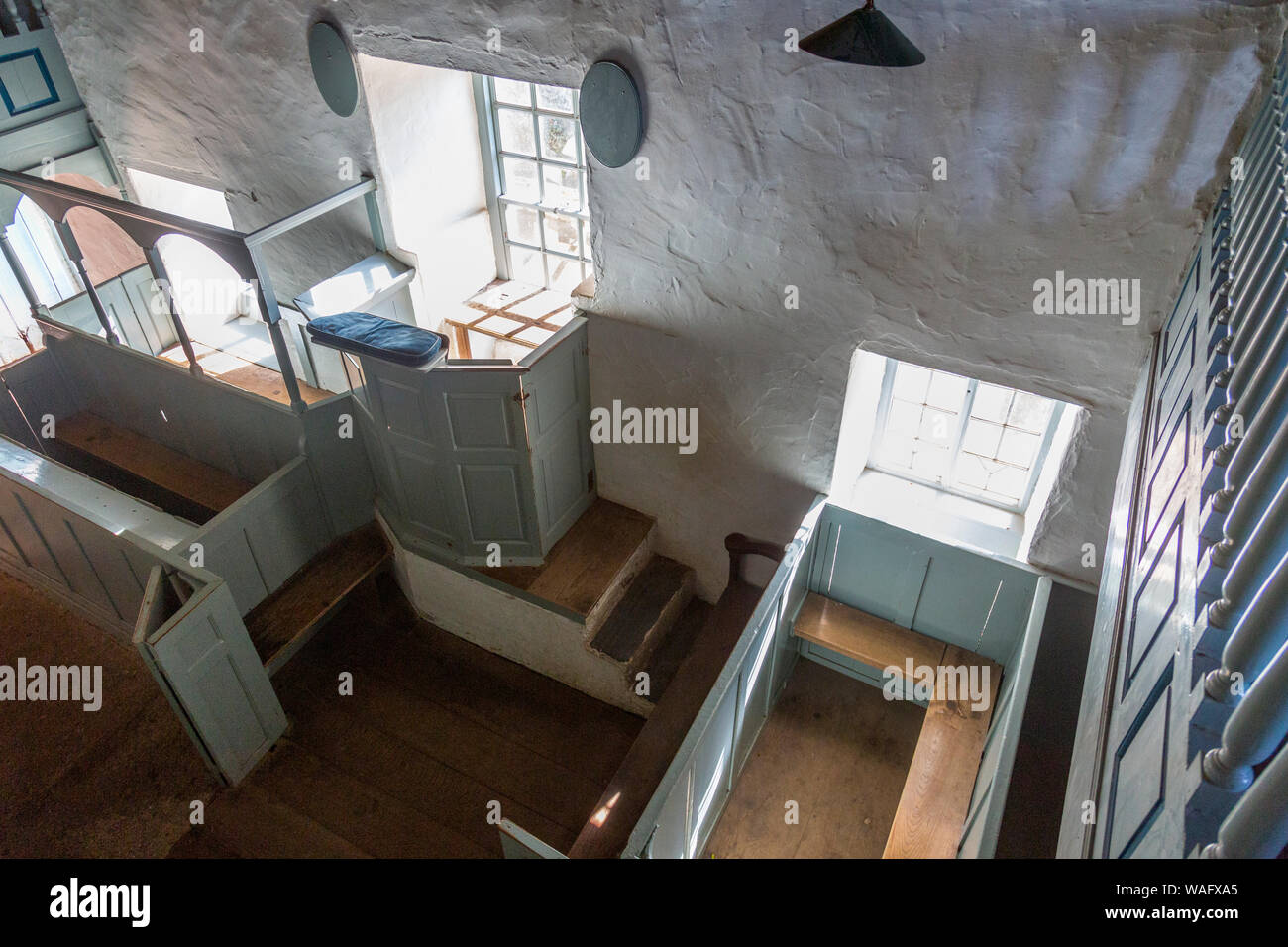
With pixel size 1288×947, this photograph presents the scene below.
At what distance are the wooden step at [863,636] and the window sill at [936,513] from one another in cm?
75

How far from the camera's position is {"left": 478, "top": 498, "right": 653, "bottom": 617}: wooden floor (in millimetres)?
5430

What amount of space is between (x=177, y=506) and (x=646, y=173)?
428 centimetres

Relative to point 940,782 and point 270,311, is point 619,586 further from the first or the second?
point 270,311

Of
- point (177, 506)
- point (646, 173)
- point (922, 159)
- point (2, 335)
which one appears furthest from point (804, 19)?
point (2, 335)

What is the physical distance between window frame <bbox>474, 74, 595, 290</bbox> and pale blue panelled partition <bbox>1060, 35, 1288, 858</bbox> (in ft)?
13.0

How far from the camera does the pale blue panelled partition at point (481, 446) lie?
4.83 meters

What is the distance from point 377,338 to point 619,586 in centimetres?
234

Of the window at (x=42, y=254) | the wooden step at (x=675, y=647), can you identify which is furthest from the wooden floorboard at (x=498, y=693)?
the window at (x=42, y=254)

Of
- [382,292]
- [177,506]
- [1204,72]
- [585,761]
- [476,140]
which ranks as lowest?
[585,761]

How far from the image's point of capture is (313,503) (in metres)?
5.59

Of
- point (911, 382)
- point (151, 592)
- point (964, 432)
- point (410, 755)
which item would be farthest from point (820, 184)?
point (410, 755)

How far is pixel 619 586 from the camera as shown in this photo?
5.71 meters

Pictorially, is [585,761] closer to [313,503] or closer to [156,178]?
[313,503]

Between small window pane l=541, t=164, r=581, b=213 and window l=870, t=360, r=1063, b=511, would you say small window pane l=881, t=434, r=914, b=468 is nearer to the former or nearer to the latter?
window l=870, t=360, r=1063, b=511
